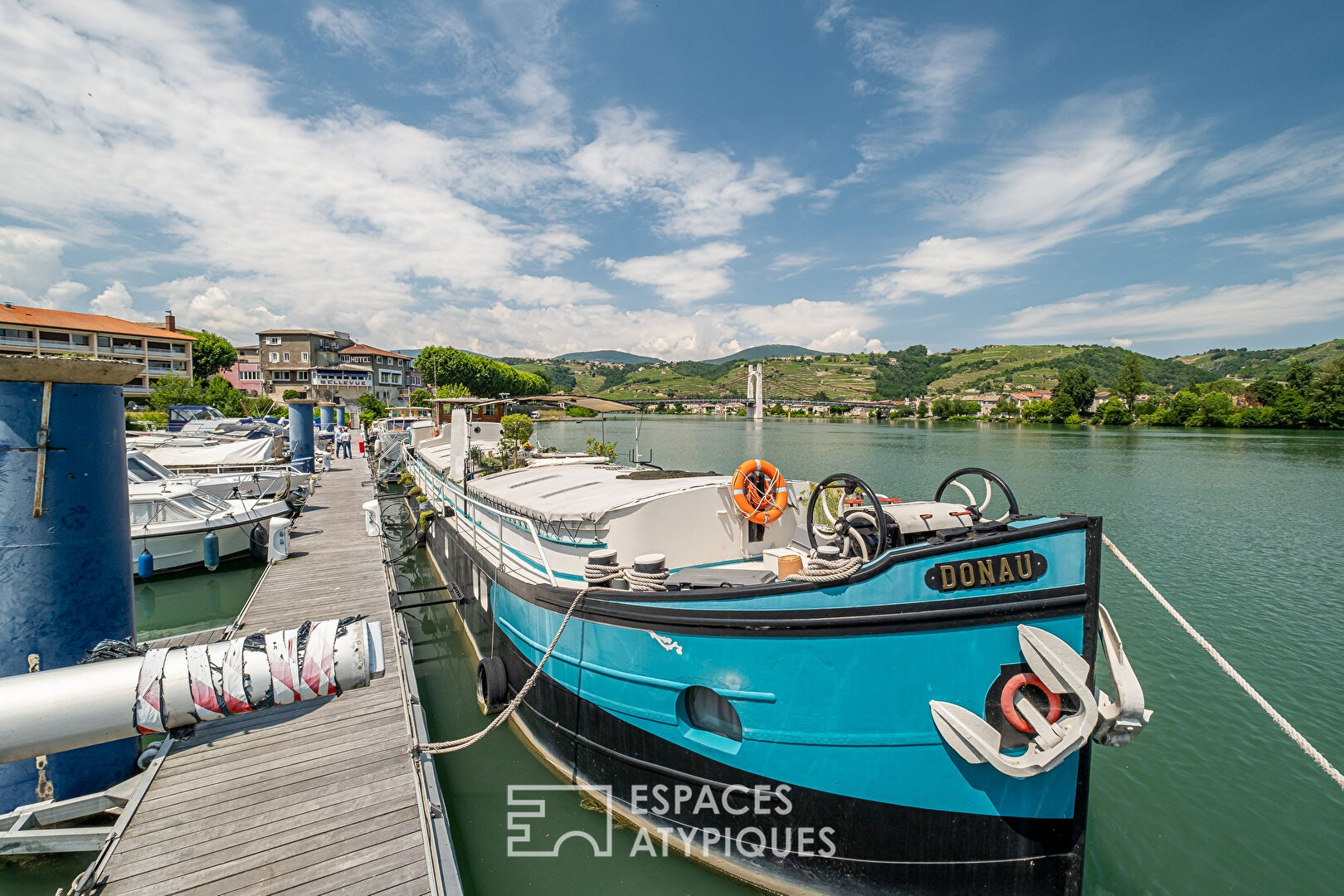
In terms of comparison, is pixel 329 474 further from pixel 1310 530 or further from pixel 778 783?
pixel 1310 530

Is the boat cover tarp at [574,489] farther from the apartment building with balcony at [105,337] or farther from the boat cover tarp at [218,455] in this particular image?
the apartment building with balcony at [105,337]

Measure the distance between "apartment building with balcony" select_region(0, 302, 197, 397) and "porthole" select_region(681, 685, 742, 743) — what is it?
54.0m

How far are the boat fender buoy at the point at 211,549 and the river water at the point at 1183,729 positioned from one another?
1.71ft

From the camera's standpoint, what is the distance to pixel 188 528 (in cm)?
1369

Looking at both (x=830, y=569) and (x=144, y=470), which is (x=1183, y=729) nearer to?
(x=830, y=569)

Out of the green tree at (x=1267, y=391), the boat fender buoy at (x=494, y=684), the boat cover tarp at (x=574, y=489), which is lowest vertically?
the boat fender buoy at (x=494, y=684)

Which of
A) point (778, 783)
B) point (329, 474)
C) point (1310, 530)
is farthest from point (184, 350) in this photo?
point (1310, 530)

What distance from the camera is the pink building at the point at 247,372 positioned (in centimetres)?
7869

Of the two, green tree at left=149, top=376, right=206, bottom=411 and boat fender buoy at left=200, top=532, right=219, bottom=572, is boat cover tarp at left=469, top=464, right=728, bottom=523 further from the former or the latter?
green tree at left=149, top=376, right=206, bottom=411

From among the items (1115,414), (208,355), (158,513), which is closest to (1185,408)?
(1115,414)

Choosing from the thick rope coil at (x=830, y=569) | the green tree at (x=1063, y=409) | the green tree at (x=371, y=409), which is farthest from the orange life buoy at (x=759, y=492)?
the green tree at (x=1063, y=409)

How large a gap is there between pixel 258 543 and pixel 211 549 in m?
1.16

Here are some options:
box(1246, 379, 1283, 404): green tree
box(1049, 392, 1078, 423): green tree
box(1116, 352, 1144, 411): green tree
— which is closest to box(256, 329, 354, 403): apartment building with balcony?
box(1049, 392, 1078, 423): green tree

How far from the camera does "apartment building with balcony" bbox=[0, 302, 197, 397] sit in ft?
150
